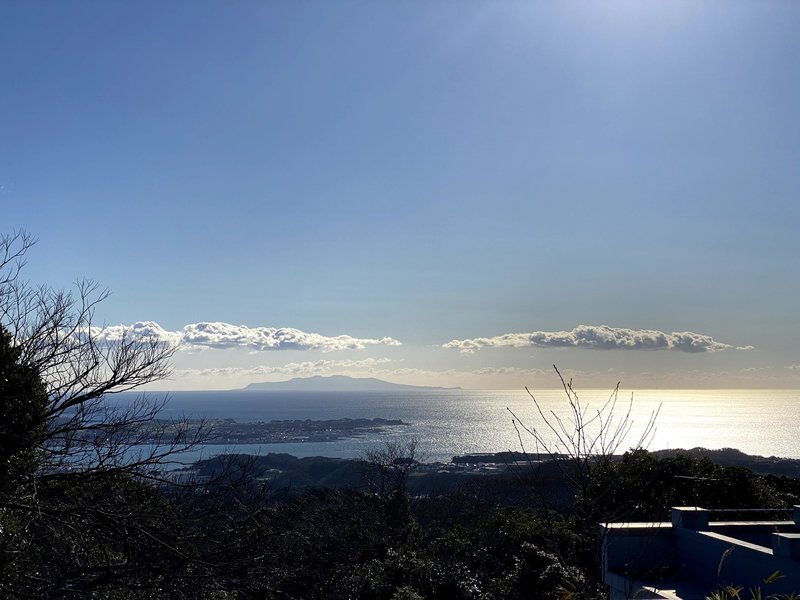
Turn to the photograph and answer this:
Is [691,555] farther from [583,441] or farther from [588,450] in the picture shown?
[583,441]

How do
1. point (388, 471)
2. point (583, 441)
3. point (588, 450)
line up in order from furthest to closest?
point (388, 471) → point (588, 450) → point (583, 441)

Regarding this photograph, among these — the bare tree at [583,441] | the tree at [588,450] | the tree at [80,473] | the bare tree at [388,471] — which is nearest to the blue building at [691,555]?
the tree at [588,450]

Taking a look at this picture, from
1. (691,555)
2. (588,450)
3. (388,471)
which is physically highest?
(588,450)

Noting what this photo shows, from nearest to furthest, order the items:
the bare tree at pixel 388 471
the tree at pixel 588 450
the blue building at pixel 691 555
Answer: the tree at pixel 588 450, the blue building at pixel 691 555, the bare tree at pixel 388 471

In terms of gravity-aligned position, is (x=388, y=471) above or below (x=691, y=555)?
below

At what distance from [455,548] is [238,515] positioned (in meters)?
6.15

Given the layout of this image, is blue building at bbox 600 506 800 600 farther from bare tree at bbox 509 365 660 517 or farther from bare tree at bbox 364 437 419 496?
bare tree at bbox 364 437 419 496

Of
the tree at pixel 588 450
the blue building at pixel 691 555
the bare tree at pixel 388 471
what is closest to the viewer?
the tree at pixel 588 450

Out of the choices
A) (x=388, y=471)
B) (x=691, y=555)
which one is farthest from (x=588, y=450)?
(x=388, y=471)

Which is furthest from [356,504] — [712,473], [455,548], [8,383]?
[8,383]

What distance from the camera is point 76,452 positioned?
28.0 ft

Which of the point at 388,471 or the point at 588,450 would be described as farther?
the point at 388,471

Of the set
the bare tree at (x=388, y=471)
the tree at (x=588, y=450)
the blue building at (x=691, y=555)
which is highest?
the tree at (x=588, y=450)

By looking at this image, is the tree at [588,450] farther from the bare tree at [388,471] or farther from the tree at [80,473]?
the bare tree at [388,471]
